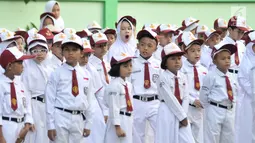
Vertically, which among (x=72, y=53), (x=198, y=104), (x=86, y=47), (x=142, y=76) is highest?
(x=86, y=47)

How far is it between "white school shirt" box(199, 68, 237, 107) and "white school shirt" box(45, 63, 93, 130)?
2.14m

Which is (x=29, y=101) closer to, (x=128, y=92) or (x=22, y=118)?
(x=22, y=118)

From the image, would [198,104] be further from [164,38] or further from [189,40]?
[164,38]

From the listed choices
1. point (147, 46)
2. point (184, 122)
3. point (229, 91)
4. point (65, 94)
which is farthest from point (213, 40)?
point (65, 94)

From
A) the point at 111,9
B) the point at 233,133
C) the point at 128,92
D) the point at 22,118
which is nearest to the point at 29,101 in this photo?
the point at 22,118

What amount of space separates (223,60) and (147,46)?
1267mm

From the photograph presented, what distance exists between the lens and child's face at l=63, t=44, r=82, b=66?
11523 millimetres

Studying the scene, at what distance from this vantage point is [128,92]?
1198 centimetres

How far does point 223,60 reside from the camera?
1276 cm

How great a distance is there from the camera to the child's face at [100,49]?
1373 centimetres

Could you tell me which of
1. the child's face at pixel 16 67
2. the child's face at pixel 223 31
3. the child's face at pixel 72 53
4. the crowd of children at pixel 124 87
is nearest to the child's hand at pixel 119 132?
the crowd of children at pixel 124 87

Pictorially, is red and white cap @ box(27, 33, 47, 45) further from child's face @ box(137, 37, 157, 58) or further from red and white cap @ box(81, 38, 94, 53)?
child's face @ box(137, 37, 157, 58)

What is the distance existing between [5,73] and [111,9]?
8.68 metres

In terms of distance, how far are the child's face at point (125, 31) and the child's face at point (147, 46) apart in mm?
1283
